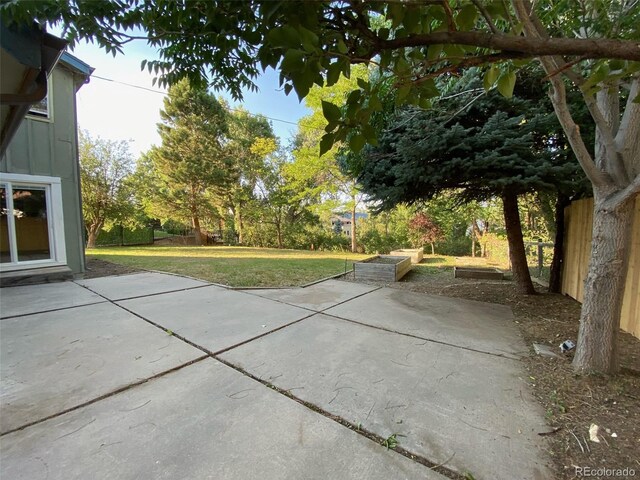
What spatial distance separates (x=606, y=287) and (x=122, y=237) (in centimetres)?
2212

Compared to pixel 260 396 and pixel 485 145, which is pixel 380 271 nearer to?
pixel 485 145

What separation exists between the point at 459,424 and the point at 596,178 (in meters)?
2.34

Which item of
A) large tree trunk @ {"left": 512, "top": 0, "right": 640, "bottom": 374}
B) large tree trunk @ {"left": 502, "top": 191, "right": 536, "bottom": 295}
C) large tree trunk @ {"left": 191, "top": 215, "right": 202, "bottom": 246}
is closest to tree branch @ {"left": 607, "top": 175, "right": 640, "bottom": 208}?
large tree trunk @ {"left": 512, "top": 0, "right": 640, "bottom": 374}

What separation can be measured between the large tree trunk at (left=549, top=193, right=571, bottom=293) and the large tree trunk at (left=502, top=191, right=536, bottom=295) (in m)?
0.51

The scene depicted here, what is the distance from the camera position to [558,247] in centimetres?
526

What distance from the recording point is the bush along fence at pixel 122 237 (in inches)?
687

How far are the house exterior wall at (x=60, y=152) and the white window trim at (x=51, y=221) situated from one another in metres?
0.11

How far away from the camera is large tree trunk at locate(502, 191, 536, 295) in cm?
523

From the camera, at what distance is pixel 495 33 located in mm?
965

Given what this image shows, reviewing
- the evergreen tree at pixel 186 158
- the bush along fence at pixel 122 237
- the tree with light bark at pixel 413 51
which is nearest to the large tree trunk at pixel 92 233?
the bush along fence at pixel 122 237

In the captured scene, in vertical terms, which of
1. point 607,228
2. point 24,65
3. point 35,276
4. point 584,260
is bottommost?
point 35,276

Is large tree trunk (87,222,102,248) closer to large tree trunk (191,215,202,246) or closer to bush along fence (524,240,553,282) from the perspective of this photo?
large tree trunk (191,215,202,246)

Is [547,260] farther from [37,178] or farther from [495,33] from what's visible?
[37,178]

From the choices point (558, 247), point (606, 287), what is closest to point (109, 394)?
point (606, 287)
